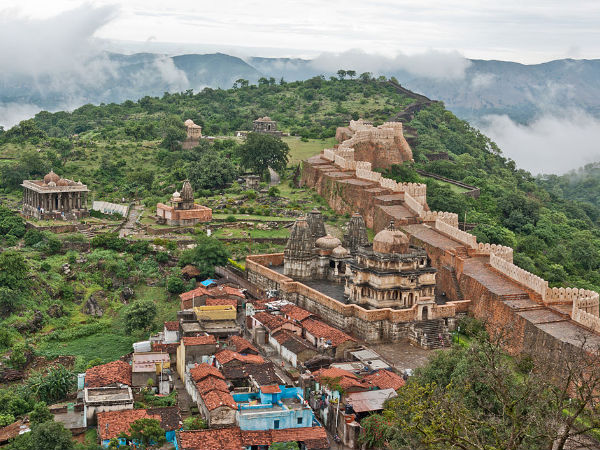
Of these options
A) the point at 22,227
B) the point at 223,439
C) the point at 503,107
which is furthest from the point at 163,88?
the point at 223,439

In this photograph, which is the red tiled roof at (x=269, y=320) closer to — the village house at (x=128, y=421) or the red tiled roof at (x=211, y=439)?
the village house at (x=128, y=421)

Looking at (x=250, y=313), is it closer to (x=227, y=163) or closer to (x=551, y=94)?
(x=227, y=163)

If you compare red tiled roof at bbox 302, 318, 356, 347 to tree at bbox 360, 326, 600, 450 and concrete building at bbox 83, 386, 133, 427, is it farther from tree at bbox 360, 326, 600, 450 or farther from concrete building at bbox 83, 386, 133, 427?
concrete building at bbox 83, 386, 133, 427

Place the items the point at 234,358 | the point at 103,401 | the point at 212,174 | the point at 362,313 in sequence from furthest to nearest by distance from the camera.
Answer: the point at 212,174 → the point at 362,313 → the point at 234,358 → the point at 103,401

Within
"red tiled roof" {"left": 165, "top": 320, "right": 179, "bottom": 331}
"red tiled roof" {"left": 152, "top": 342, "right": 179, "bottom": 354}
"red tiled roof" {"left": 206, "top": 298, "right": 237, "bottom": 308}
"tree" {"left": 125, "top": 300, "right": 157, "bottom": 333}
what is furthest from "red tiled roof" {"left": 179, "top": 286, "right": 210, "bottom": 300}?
"red tiled roof" {"left": 152, "top": 342, "right": 179, "bottom": 354}

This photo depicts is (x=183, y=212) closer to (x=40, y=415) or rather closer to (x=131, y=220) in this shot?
(x=131, y=220)

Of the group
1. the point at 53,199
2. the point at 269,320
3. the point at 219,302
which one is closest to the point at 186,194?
the point at 53,199
